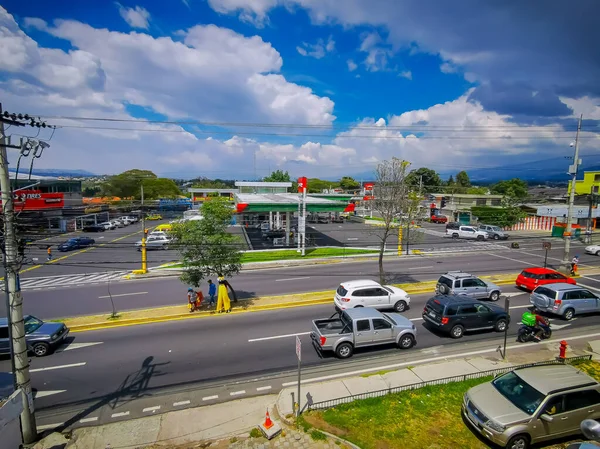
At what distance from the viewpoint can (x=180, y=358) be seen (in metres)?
12.4

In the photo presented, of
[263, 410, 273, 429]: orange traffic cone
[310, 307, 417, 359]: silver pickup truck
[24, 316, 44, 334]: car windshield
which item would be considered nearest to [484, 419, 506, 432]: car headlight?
[310, 307, 417, 359]: silver pickup truck

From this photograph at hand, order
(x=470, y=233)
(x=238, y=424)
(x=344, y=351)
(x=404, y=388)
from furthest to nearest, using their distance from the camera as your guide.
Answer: (x=470, y=233), (x=344, y=351), (x=404, y=388), (x=238, y=424)

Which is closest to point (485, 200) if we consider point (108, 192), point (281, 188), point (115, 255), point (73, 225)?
point (281, 188)

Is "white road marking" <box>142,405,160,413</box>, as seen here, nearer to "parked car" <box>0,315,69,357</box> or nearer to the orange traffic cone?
the orange traffic cone

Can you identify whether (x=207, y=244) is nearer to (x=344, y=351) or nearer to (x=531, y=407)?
(x=344, y=351)

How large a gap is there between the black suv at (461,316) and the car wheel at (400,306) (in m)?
2.15

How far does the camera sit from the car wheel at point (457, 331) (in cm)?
1375

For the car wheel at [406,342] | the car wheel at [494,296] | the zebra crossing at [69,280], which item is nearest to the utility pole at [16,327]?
the car wheel at [406,342]

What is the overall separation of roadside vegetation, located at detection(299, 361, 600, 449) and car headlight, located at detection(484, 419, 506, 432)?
54 cm

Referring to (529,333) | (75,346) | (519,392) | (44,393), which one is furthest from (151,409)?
(529,333)

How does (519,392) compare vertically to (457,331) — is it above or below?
above

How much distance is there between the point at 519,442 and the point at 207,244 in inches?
555

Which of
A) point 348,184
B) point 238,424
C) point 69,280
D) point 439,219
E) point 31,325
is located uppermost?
point 348,184

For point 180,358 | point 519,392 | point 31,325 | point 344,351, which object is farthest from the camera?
point 31,325
